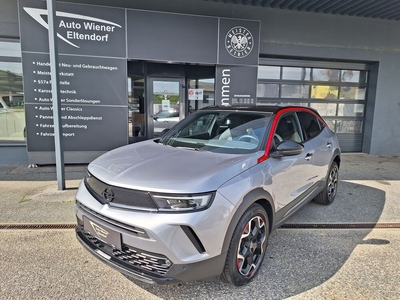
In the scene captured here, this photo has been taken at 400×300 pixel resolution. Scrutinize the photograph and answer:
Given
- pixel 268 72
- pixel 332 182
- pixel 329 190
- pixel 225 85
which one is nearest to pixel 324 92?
pixel 268 72

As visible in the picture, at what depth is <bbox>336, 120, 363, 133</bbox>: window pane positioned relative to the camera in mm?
9445

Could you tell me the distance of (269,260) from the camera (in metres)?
2.94

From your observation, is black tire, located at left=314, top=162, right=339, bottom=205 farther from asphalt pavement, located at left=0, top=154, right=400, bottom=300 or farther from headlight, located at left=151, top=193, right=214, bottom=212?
headlight, located at left=151, top=193, right=214, bottom=212

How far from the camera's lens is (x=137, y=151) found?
3035mm

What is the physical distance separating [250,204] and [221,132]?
1.24 meters

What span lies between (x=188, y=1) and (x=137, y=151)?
5.90m

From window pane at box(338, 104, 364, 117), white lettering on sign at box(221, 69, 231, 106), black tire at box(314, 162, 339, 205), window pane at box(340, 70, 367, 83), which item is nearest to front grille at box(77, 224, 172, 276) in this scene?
black tire at box(314, 162, 339, 205)

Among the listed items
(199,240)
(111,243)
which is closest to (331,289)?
(199,240)

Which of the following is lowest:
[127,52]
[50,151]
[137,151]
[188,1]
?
[50,151]

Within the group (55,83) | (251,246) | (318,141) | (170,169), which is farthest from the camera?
(55,83)

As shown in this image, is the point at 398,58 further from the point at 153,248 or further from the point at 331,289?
the point at 153,248

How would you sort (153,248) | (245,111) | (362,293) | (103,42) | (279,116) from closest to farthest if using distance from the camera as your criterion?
1. (153,248)
2. (362,293)
3. (279,116)
4. (245,111)
5. (103,42)

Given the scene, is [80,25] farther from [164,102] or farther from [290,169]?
[290,169]

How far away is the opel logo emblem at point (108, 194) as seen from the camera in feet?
7.39
